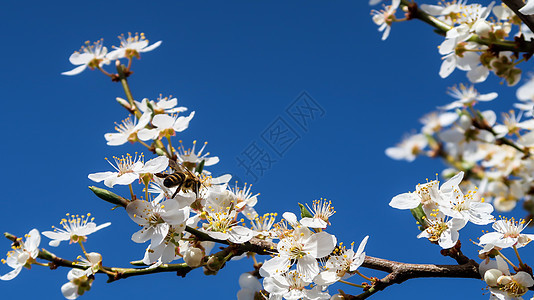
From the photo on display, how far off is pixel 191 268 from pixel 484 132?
2.85m

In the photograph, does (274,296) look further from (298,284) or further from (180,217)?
(180,217)

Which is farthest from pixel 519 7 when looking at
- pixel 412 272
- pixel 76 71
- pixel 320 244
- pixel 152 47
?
pixel 76 71

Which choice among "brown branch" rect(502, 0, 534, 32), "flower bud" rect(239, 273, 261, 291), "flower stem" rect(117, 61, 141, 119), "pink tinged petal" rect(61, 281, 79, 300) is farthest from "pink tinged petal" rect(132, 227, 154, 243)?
"brown branch" rect(502, 0, 534, 32)

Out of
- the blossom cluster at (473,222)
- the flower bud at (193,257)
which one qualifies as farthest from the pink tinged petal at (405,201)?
the flower bud at (193,257)

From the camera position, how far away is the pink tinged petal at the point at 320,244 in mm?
2021

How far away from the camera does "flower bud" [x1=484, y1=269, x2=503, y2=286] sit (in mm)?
1938

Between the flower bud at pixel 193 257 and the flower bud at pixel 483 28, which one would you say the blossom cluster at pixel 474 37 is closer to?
the flower bud at pixel 483 28

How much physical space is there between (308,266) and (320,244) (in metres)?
0.10

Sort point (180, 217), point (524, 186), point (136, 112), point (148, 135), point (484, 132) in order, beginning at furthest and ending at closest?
point (524, 186) → point (484, 132) → point (136, 112) → point (148, 135) → point (180, 217)

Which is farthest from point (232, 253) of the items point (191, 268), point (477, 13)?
point (477, 13)

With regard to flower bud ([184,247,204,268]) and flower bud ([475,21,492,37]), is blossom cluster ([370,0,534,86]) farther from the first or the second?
flower bud ([184,247,204,268])

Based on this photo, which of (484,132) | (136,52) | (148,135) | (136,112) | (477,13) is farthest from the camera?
(484,132)

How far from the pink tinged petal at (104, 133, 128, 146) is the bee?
43 cm

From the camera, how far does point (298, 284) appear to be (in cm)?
207
